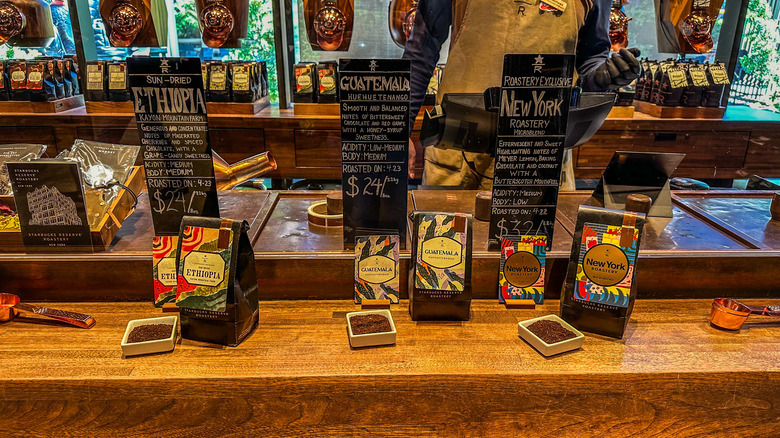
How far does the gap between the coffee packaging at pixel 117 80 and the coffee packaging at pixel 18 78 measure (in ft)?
1.54

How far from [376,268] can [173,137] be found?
0.49m

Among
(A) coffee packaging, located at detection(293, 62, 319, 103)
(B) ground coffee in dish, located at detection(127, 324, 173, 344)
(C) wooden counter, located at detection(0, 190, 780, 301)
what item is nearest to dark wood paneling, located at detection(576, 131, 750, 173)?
(A) coffee packaging, located at detection(293, 62, 319, 103)

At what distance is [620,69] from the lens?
1.33 metres

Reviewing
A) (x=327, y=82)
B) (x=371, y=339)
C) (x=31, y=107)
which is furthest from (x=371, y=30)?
(x=371, y=339)

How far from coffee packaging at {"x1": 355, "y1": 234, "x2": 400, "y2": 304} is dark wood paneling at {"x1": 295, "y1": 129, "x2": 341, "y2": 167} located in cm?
180

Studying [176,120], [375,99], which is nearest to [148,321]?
[176,120]

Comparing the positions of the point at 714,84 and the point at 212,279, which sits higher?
the point at 714,84

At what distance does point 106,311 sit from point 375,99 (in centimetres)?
73

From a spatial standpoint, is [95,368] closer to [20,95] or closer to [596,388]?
[596,388]

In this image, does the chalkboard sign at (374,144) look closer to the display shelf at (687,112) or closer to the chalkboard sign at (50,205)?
the chalkboard sign at (50,205)

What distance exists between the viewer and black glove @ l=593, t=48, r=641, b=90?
130cm

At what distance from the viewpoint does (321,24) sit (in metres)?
2.58

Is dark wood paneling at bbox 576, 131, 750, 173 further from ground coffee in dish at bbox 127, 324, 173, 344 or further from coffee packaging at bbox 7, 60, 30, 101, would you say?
coffee packaging at bbox 7, 60, 30, 101

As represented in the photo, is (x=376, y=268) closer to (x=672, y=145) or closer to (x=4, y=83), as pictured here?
(x=672, y=145)
